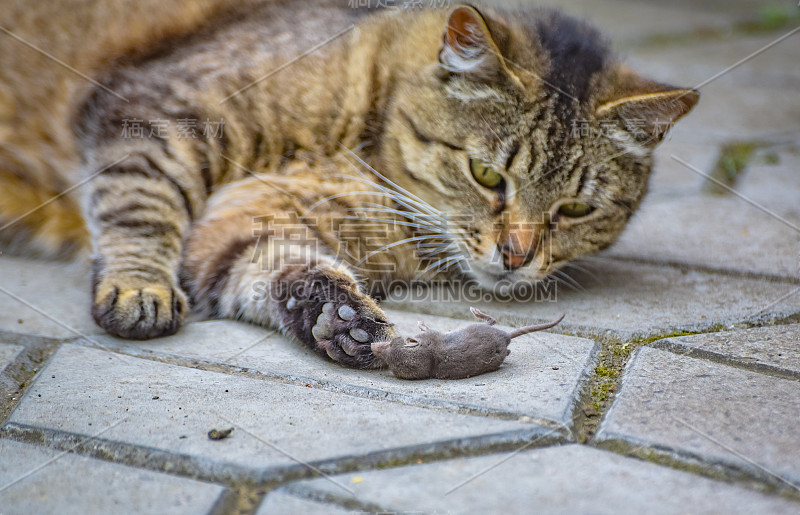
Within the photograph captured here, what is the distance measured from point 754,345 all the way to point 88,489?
1.28 meters

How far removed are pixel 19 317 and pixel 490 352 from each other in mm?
1053

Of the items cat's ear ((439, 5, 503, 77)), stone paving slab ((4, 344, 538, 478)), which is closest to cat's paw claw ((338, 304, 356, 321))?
stone paving slab ((4, 344, 538, 478))

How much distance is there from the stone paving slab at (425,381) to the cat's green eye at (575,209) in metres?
0.40

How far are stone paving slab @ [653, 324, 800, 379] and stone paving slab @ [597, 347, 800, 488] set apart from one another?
0.23 ft

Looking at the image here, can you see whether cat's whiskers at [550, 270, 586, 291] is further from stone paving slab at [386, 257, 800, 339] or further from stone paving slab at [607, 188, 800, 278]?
stone paving slab at [607, 188, 800, 278]

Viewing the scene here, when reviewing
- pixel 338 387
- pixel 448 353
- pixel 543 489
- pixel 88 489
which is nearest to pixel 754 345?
pixel 448 353

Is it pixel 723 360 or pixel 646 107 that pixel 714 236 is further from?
pixel 723 360

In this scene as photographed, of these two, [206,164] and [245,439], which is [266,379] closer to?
[245,439]

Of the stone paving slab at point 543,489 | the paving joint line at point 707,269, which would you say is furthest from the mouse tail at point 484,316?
the paving joint line at point 707,269

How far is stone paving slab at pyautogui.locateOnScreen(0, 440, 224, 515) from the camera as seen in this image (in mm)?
1047

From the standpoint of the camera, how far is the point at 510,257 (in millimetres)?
1854

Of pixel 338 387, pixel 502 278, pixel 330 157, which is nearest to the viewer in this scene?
pixel 338 387

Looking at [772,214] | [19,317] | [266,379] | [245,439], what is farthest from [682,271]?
[19,317]

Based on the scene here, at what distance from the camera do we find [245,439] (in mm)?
1218
